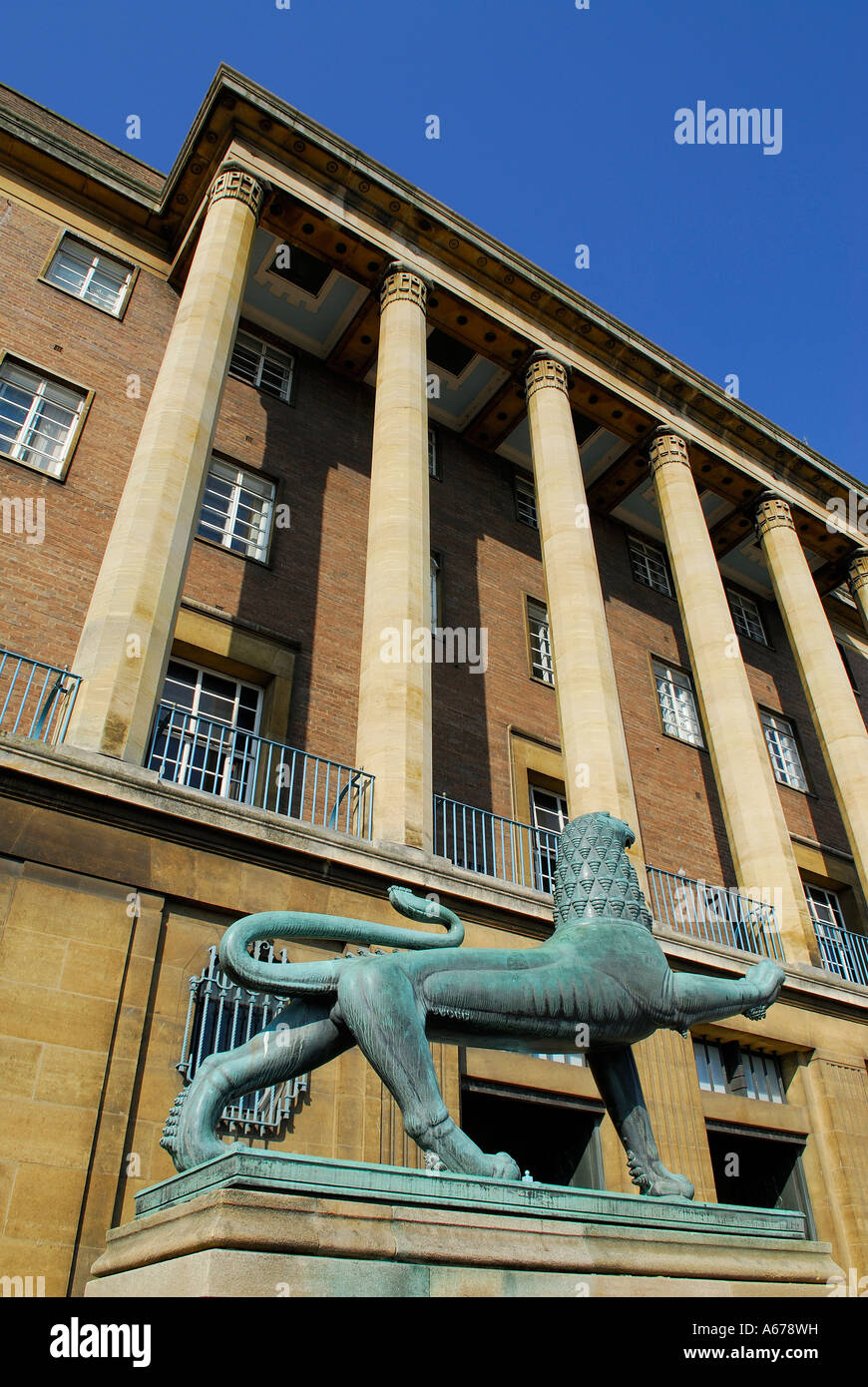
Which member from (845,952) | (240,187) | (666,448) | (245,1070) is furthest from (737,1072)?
(240,187)

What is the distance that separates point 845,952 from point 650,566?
34.2 ft

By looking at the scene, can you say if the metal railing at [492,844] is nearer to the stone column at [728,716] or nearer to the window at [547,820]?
the window at [547,820]

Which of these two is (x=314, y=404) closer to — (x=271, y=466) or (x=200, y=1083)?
(x=271, y=466)

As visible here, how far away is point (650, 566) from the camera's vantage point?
24.4 m

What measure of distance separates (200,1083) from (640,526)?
22433mm

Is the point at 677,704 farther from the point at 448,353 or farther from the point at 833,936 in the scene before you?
the point at 448,353

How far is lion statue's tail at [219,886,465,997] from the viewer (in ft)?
15.3

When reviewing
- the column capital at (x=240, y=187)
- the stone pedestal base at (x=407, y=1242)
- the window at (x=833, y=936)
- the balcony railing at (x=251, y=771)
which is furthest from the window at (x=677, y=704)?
the stone pedestal base at (x=407, y=1242)

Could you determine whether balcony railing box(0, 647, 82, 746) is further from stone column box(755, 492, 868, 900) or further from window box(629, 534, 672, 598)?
window box(629, 534, 672, 598)

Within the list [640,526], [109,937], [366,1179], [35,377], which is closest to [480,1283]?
[366,1179]

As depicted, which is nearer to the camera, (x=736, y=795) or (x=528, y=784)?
(x=736, y=795)

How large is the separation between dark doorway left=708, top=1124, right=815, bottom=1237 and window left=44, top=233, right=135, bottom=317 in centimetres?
1731

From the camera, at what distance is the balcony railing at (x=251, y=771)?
12.1m
